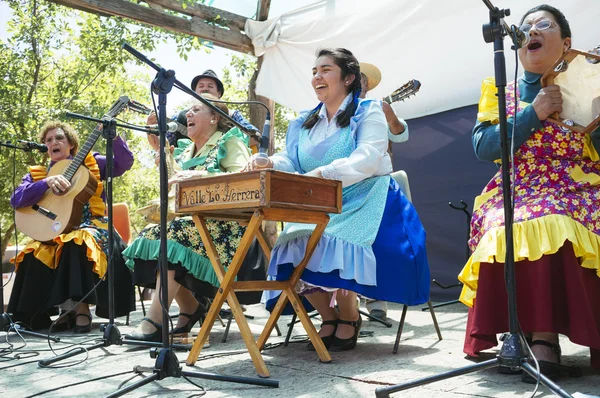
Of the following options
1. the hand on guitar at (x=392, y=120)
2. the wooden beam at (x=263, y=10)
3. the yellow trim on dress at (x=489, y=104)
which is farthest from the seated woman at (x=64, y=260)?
the yellow trim on dress at (x=489, y=104)

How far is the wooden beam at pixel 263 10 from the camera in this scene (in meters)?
6.38

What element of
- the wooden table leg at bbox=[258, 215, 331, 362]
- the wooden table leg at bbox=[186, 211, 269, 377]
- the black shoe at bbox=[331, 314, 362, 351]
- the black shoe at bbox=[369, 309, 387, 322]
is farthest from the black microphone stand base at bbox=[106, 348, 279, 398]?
the black shoe at bbox=[369, 309, 387, 322]

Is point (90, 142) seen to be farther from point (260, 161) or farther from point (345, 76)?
point (345, 76)

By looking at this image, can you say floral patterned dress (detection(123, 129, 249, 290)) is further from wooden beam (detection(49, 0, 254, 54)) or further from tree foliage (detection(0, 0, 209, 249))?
tree foliage (detection(0, 0, 209, 249))

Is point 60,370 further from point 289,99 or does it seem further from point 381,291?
point 289,99

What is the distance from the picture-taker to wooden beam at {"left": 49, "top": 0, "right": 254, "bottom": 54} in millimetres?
5719

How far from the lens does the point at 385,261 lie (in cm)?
305

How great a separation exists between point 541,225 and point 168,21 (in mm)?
4840

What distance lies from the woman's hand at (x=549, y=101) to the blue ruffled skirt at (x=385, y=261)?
3.15ft

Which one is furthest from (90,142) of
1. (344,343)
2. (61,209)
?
(344,343)

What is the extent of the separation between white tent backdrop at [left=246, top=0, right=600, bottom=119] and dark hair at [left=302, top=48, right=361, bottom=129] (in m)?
2.04

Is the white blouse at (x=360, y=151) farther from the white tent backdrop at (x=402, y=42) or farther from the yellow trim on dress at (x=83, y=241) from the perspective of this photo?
the white tent backdrop at (x=402, y=42)

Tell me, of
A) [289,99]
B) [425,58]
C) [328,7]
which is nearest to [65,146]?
[289,99]

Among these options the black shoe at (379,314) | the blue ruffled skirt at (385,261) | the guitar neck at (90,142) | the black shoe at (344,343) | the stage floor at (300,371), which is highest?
the guitar neck at (90,142)
